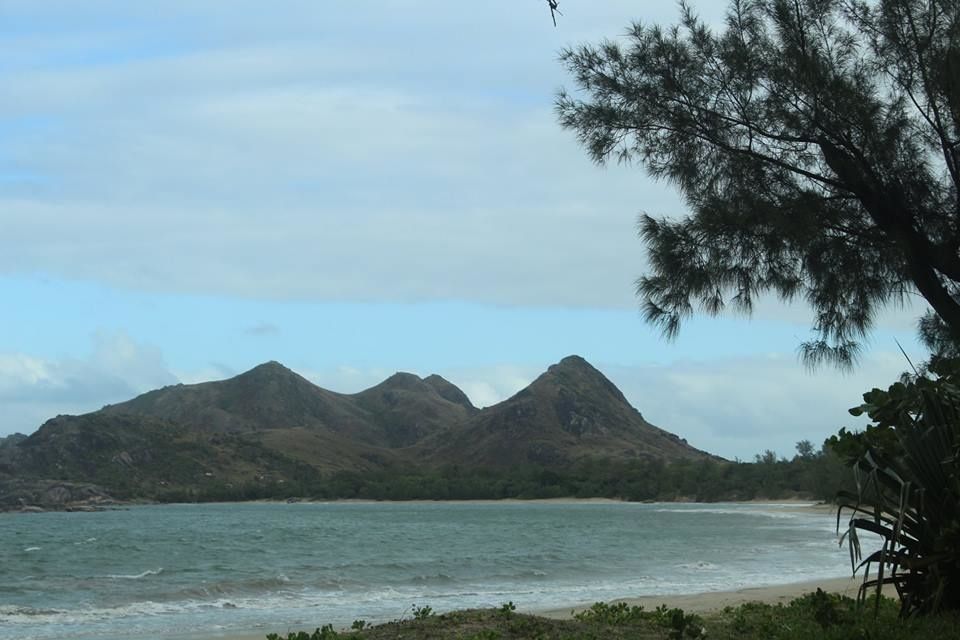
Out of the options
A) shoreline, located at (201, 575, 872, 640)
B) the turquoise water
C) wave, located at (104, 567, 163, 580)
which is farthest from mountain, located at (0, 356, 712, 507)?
shoreline, located at (201, 575, 872, 640)

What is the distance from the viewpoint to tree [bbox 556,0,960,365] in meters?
7.96

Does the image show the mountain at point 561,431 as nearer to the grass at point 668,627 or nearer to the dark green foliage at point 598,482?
the dark green foliage at point 598,482

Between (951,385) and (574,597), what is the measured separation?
13.9 m

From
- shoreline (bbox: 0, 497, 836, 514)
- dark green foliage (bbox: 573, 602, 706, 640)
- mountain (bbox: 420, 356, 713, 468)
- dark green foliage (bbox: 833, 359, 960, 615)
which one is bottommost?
dark green foliage (bbox: 573, 602, 706, 640)

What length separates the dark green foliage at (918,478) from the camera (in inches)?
282

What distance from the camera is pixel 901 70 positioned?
8156 millimetres

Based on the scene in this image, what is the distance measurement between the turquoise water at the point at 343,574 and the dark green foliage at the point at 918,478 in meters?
10.3

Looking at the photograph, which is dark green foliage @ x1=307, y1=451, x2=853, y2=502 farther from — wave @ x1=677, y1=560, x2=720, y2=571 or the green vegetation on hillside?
wave @ x1=677, y1=560, x2=720, y2=571

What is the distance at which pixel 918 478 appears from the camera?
740 centimetres

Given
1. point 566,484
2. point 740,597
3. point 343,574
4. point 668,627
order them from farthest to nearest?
point 566,484
point 343,574
point 740,597
point 668,627

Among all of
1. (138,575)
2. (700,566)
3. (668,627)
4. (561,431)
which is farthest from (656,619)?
(561,431)

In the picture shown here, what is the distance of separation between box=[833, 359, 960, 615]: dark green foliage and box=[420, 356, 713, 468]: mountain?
14609cm

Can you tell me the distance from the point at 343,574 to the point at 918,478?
2192cm

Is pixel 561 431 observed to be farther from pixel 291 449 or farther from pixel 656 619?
pixel 656 619
